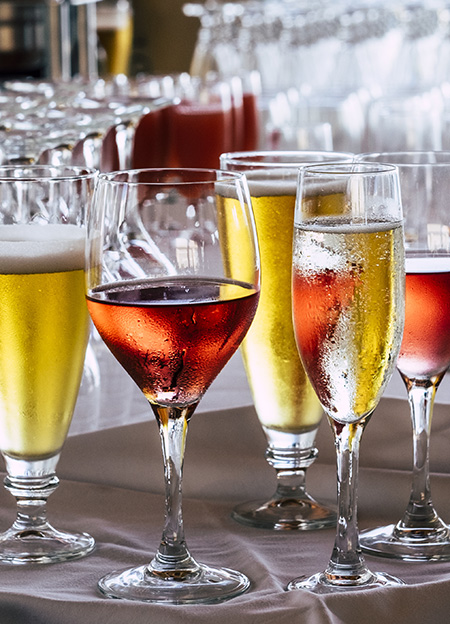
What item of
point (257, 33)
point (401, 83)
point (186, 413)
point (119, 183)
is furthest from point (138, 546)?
point (257, 33)

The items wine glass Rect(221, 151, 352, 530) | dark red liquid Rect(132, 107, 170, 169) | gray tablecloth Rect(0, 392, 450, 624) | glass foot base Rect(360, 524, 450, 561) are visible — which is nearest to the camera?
gray tablecloth Rect(0, 392, 450, 624)

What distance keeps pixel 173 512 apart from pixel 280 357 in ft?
0.63

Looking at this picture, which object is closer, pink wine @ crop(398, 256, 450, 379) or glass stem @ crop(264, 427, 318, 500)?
pink wine @ crop(398, 256, 450, 379)

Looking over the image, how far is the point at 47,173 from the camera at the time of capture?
772 millimetres

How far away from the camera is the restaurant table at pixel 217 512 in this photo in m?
0.58

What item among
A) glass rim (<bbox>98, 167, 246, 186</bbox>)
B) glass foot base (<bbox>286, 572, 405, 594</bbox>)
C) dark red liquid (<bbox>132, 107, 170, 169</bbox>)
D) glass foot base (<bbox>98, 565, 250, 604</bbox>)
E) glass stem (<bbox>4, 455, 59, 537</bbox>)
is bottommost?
glass foot base (<bbox>98, 565, 250, 604</bbox>)

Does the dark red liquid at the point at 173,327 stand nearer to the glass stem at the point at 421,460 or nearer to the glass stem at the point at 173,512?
the glass stem at the point at 173,512

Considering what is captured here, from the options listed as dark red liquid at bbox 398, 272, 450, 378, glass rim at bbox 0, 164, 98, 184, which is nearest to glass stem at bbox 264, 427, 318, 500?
dark red liquid at bbox 398, 272, 450, 378

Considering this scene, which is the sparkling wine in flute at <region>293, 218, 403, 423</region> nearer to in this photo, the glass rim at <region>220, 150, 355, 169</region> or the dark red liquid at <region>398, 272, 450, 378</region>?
the dark red liquid at <region>398, 272, 450, 378</region>

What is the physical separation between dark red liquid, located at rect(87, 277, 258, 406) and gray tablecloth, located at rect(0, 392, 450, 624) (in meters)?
0.11

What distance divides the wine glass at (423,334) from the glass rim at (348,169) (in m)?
0.08

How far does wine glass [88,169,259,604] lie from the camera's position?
639mm

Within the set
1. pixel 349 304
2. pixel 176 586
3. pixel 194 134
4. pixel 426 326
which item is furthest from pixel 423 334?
pixel 194 134

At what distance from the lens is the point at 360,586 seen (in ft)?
2.06
